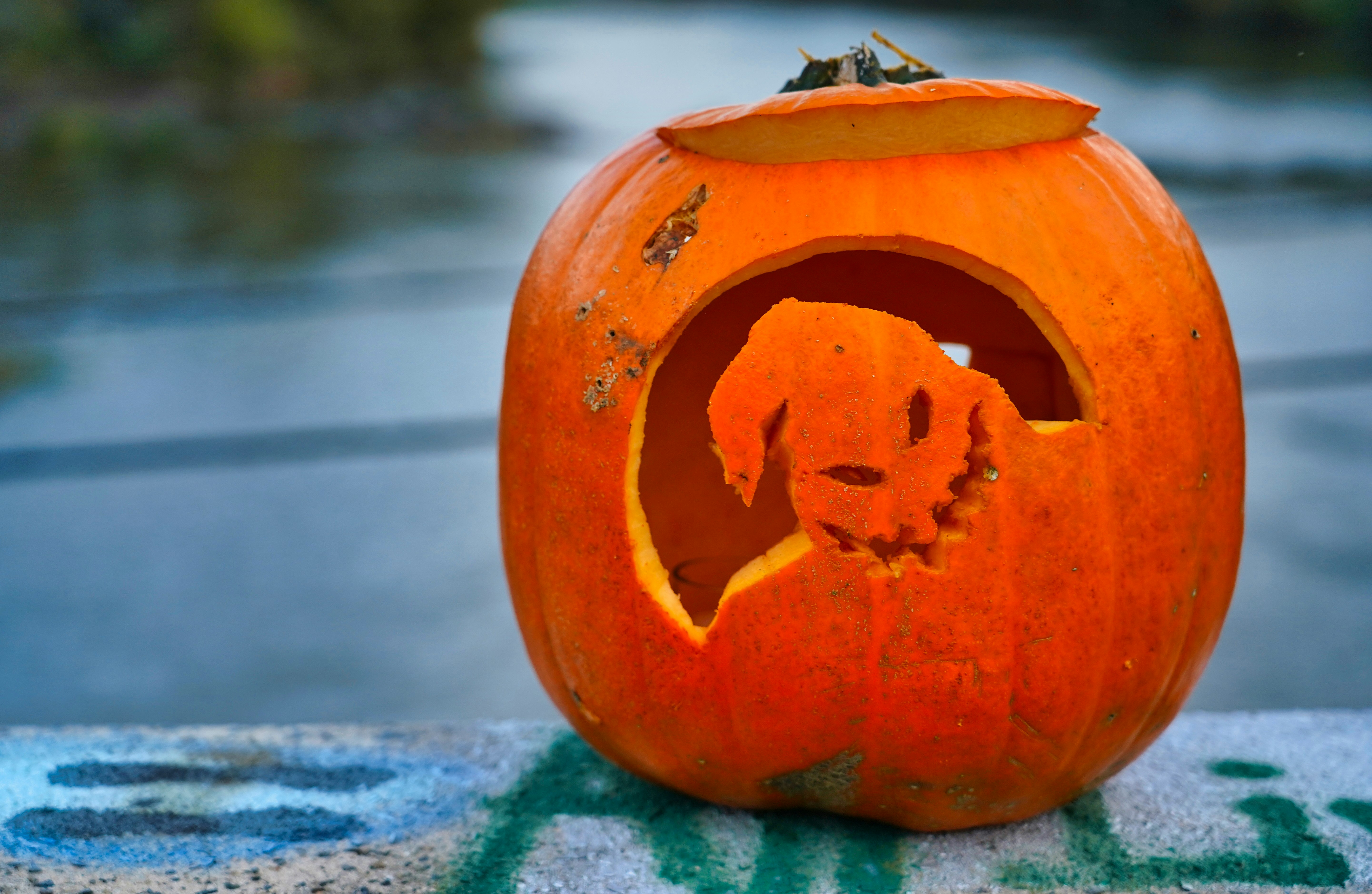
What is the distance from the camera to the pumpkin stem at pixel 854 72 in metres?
1.32

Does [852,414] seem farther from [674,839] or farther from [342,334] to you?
[342,334]

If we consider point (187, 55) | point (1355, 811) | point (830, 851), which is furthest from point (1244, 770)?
point (187, 55)

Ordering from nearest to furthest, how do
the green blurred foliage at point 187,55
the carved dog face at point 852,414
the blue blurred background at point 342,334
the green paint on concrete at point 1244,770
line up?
the carved dog face at point 852,414 → the green paint on concrete at point 1244,770 → the blue blurred background at point 342,334 → the green blurred foliage at point 187,55

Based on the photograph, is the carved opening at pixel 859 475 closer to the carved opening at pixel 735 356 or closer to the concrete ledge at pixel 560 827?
the carved opening at pixel 735 356

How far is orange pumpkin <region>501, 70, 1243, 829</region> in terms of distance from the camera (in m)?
Answer: 1.21

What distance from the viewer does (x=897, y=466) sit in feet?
3.94

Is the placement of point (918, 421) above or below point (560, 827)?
above

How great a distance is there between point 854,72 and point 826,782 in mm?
755

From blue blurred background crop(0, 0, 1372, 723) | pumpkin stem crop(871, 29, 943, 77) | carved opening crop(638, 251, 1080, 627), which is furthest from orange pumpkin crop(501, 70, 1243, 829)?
blue blurred background crop(0, 0, 1372, 723)

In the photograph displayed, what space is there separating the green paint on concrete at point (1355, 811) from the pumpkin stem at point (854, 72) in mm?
943

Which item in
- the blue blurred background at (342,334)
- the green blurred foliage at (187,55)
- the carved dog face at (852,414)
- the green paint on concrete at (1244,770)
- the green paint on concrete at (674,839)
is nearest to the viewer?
the carved dog face at (852,414)

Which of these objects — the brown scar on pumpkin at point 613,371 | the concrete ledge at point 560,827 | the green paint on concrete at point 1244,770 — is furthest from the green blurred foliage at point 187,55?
the green paint on concrete at point 1244,770

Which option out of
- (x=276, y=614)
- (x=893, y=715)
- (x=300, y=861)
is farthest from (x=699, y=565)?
(x=276, y=614)

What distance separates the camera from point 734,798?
55.1 inches
